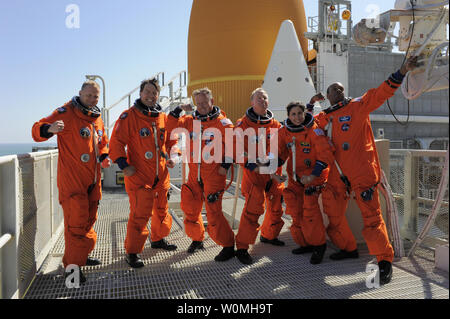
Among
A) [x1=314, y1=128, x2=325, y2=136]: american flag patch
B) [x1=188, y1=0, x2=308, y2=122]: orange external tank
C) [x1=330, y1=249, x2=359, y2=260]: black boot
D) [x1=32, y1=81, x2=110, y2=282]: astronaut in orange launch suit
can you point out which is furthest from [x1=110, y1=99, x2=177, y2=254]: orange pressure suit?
[x1=188, y1=0, x2=308, y2=122]: orange external tank

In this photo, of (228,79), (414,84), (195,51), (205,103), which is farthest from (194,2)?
(414,84)

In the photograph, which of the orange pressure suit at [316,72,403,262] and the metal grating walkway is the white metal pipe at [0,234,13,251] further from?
the orange pressure suit at [316,72,403,262]

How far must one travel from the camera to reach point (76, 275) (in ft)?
9.23

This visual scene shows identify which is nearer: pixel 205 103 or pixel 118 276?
pixel 118 276

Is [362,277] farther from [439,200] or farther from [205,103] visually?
[205,103]

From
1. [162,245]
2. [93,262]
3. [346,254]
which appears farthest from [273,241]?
[93,262]

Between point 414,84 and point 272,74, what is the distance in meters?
7.28

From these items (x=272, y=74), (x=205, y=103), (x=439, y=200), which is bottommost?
(x=439, y=200)

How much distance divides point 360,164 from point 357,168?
0.04 meters

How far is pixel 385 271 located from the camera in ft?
9.21

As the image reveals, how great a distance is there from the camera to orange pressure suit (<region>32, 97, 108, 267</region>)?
288 centimetres

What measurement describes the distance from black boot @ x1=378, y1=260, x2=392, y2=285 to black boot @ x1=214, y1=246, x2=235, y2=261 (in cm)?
134

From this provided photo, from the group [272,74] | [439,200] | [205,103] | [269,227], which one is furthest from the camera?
[272,74]
